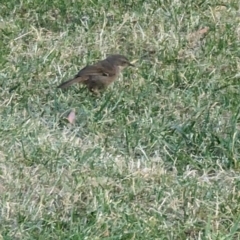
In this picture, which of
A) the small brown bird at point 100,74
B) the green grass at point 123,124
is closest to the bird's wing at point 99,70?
the small brown bird at point 100,74

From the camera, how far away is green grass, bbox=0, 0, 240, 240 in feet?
17.2

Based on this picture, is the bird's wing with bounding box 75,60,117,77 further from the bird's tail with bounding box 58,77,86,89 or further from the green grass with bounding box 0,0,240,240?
the green grass with bounding box 0,0,240,240

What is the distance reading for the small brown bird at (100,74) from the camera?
684 centimetres

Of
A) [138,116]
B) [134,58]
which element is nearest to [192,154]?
[138,116]

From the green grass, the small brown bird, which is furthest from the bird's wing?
the green grass

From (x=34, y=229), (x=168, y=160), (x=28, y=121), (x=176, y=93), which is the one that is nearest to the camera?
(x=34, y=229)

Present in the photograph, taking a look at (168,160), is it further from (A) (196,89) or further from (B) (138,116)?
(A) (196,89)

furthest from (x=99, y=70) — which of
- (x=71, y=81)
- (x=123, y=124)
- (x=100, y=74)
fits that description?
(x=123, y=124)

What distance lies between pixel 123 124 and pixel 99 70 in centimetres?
77

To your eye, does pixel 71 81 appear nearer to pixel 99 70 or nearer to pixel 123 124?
pixel 99 70

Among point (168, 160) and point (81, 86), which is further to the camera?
point (81, 86)

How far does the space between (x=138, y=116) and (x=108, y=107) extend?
23 centimetres

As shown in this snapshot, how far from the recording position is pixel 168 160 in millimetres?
5902

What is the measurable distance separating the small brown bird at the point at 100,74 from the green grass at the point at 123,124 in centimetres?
8
